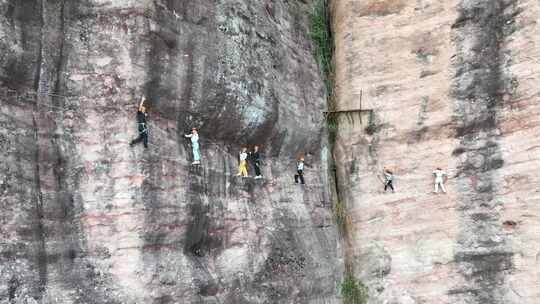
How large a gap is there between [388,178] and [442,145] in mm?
1617

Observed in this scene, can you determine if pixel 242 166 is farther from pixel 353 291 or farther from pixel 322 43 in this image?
pixel 322 43

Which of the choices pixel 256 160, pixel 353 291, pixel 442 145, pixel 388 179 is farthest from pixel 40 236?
pixel 442 145

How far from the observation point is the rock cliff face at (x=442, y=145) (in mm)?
13742

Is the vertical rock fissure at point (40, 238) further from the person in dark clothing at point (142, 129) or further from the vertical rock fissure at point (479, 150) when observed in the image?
the vertical rock fissure at point (479, 150)

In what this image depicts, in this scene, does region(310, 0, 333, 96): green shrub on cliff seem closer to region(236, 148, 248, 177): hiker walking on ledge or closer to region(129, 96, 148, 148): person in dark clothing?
region(236, 148, 248, 177): hiker walking on ledge

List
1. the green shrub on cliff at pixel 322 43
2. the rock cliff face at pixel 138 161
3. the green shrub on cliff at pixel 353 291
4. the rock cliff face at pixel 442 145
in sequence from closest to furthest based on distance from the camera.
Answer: the rock cliff face at pixel 138 161 → the rock cliff face at pixel 442 145 → the green shrub on cliff at pixel 353 291 → the green shrub on cliff at pixel 322 43

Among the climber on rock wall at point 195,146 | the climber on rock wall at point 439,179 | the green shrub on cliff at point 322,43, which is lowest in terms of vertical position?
the climber on rock wall at point 439,179

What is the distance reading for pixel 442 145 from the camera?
585 inches

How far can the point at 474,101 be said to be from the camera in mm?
14539

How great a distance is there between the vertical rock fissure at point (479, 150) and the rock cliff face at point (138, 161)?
387cm

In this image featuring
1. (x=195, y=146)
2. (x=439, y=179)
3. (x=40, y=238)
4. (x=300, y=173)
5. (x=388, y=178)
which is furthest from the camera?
(x=388, y=178)

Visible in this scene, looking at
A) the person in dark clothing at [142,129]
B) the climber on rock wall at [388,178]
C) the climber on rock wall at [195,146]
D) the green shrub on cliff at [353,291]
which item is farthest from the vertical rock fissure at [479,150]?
the person in dark clothing at [142,129]

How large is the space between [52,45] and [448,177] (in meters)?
9.82

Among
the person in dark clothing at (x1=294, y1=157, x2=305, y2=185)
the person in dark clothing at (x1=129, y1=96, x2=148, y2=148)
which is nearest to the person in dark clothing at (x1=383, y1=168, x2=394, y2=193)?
the person in dark clothing at (x1=294, y1=157, x2=305, y2=185)
